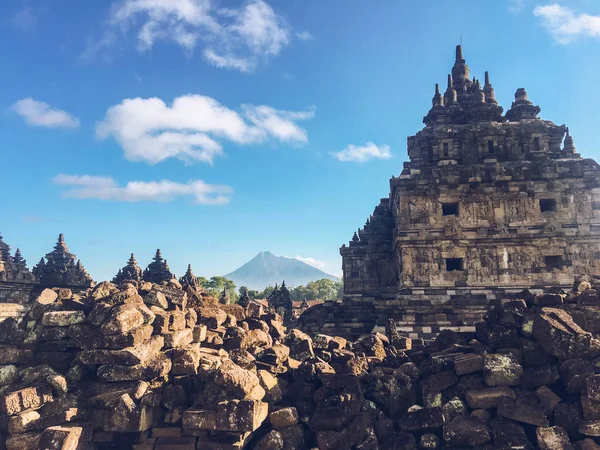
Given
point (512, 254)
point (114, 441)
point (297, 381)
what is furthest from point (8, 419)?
point (512, 254)

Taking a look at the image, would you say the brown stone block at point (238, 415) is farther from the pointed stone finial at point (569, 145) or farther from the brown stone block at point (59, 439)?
the pointed stone finial at point (569, 145)

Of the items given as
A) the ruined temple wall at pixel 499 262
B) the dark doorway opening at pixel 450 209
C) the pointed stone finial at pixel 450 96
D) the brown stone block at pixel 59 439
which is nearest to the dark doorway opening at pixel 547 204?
the ruined temple wall at pixel 499 262

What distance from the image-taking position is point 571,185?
71.8ft

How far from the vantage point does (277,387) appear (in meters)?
9.52

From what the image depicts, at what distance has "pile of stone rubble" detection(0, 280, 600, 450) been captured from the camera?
827 centimetres

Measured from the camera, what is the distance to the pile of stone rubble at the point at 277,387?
827cm

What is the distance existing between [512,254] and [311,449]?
16543 mm

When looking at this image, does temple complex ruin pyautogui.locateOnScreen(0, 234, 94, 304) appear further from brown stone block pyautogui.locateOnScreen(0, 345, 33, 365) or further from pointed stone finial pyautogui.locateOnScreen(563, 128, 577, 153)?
pointed stone finial pyautogui.locateOnScreen(563, 128, 577, 153)

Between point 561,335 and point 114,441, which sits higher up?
point 561,335

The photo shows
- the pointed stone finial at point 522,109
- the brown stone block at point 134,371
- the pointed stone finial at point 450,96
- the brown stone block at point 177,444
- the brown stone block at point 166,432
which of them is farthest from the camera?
the pointed stone finial at point 450,96

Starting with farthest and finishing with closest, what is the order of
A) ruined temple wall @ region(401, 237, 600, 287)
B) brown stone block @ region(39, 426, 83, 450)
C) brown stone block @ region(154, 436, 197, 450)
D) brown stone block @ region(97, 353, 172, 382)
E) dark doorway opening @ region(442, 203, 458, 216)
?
dark doorway opening @ region(442, 203, 458, 216)
ruined temple wall @ region(401, 237, 600, 287)
brown stone block @ region(97, 353, 172, 382)
brown stone block @ region(154, 436, 197, 450)
brown stone block @ region(39, 426, 83, 450)

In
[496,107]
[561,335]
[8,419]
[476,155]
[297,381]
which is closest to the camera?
[8,419]

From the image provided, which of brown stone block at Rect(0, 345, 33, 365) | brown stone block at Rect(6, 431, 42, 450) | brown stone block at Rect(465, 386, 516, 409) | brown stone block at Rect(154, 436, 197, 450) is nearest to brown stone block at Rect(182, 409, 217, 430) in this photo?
brown stone block at Rect(154, 436, 197, 450)

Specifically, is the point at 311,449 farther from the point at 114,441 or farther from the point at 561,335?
the point at 561,335
